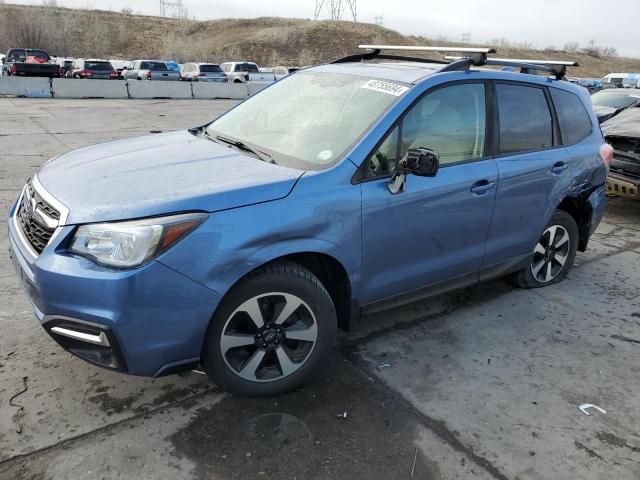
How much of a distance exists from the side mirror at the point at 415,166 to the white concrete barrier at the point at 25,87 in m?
21.9

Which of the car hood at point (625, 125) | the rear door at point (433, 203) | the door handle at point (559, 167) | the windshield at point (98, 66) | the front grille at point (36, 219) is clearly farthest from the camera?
the windshield at point (98, 66)

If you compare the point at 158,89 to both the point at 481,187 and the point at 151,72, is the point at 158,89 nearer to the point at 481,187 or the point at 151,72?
the point at 151,72

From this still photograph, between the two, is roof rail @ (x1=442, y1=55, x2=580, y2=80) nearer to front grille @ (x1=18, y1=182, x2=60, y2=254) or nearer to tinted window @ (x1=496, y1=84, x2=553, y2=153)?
tinted window @ (x1=496, y1=84, x2=553, y2=153)

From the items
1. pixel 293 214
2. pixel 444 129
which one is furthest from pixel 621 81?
pixel 293 214

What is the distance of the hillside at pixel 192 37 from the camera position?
6050 cm

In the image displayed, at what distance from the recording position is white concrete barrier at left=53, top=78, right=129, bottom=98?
70.2 ft

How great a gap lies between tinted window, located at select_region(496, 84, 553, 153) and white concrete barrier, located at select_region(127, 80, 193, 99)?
71.2ft

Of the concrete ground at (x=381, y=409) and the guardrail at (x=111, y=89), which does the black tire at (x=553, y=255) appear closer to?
the concrete ground at (x=381, y=409)

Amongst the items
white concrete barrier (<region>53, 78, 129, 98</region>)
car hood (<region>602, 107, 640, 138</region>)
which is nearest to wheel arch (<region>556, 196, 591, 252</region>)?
car hood (<region>602, 107, 640, 138</region>)

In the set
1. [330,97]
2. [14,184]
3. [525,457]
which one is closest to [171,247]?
[330,97]

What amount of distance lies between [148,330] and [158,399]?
0.66 metres

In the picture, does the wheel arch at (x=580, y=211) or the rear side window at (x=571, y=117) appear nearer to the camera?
the rear side window at (x=571, y=117)

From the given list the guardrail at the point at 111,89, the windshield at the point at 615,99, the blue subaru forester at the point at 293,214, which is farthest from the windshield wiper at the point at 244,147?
the guardrail at the point at 111,89

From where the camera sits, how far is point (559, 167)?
13.5 ft
